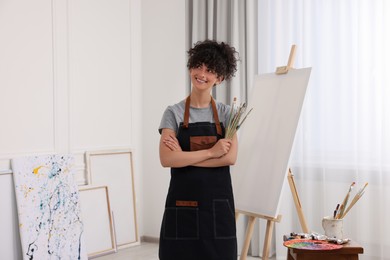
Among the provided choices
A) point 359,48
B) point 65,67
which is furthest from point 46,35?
point 359,48

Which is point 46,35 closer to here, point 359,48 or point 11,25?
point 11,25

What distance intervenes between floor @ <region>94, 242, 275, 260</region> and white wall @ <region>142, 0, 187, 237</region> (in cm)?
24

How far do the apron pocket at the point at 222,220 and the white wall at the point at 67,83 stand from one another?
1836 millimetres

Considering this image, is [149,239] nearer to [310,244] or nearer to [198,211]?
[310,244]

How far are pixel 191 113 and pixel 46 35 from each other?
197cm

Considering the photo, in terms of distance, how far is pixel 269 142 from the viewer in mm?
2992

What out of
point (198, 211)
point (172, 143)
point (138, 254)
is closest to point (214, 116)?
point (172, 143)

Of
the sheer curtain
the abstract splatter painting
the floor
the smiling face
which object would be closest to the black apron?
the smiling face

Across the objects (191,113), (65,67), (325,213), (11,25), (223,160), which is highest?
(11,25)

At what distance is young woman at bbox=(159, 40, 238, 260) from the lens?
7.33ft

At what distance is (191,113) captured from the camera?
2346 millimetres

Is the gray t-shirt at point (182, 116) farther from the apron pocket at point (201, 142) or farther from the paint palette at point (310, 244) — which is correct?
the paint palette at point (310, 244)

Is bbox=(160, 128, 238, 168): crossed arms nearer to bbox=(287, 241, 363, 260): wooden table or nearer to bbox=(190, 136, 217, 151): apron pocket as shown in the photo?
bbox=(190, 136, 217, 151): apron pocket

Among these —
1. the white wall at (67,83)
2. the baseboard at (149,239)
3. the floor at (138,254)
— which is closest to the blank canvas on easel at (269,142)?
the floor at (138,254)
